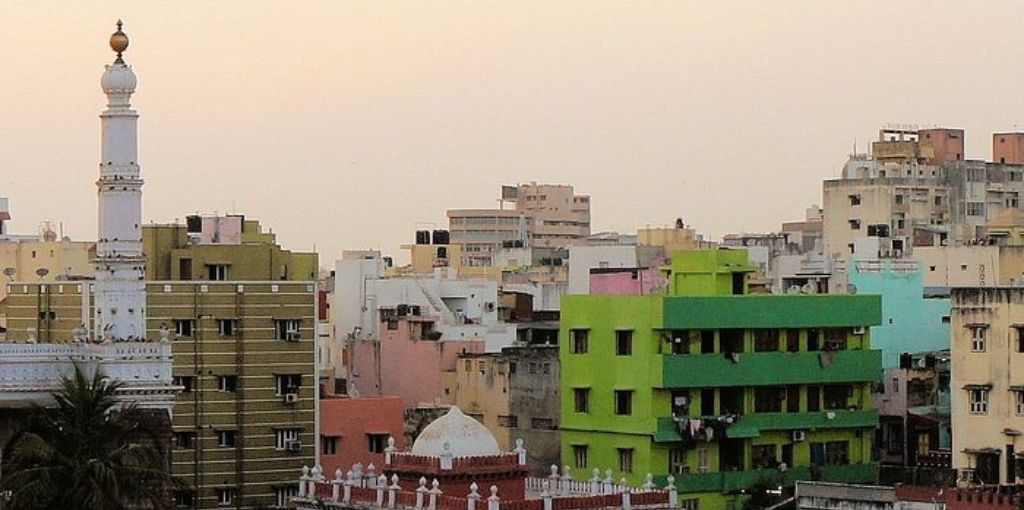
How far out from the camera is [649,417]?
59625 millimetres

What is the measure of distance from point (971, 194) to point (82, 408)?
209 feet

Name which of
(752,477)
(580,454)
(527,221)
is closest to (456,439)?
(580,454)

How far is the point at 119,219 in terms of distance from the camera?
4888 centimetres

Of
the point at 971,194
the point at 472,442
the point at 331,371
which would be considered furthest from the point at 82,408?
the point at 971,194

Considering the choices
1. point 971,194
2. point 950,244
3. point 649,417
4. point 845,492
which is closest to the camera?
point 845,492

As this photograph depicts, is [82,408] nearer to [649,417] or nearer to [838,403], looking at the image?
[649,417]

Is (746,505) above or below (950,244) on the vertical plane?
below

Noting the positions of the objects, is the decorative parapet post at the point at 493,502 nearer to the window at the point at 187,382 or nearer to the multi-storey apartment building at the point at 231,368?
the multi-storey apartment building at the point at 231,368

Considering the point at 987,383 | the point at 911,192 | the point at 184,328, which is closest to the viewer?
the point at 987,383

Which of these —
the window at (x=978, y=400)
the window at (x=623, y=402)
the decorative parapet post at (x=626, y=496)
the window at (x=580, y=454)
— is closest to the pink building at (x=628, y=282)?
the window at (x=580, y=454)

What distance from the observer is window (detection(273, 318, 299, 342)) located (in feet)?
197

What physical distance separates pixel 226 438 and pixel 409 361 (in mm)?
11391

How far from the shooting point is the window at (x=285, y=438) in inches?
2352

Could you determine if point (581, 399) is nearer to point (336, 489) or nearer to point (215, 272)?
point (215, 272)
